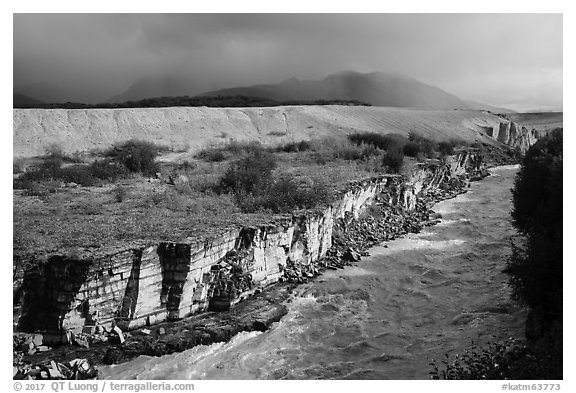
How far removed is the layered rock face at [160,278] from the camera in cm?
884

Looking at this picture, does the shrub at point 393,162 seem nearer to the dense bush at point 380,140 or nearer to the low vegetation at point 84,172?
the dense bush at point 380,140

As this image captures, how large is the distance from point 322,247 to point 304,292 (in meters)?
2.42

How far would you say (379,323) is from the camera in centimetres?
1053

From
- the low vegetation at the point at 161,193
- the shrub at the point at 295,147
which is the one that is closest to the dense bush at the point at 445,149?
the low vegetation at the point at 161,193

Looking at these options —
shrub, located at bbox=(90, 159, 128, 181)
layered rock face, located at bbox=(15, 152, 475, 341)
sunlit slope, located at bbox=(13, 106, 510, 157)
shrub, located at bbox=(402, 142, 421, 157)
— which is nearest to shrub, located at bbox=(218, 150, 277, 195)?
layered rock face, located at bbox=(15, 152, 475, 341)

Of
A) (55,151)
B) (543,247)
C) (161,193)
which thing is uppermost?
(55,151)

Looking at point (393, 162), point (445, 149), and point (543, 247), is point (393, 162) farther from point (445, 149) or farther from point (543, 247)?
point (543, 247)

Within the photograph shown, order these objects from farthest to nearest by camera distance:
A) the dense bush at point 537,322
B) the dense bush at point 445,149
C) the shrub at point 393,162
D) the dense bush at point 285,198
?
the dense bush at point 445,149 → the shrub at point 393,162 → the dense bush at point 285,198 → the dense bush at point 537,322

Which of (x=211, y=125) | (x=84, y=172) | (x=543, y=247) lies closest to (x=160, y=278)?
(x=543, y=247)

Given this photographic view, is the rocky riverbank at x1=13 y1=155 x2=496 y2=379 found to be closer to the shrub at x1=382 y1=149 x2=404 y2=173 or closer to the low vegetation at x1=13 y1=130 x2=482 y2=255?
the low vegetation at x1=13 y1=130 x2=482 y2=255

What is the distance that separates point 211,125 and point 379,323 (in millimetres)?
26484

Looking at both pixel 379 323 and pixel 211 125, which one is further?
pixel 211 125

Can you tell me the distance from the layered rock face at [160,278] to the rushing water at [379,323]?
1025 mm

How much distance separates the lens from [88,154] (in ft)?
85.5
